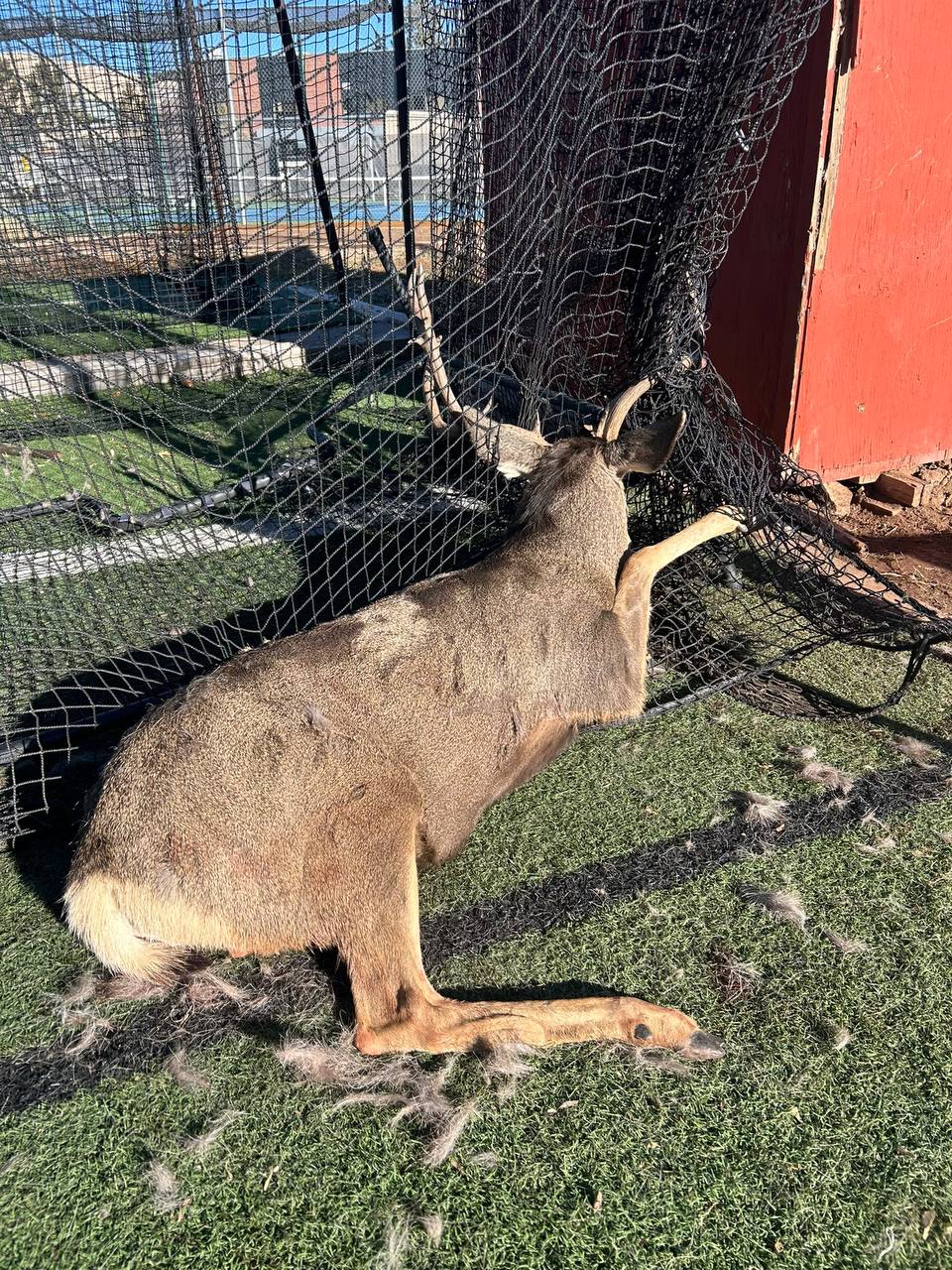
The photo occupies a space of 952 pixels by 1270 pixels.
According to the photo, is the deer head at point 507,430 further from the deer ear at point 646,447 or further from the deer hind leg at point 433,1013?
the deer hind leg at point 433,1013

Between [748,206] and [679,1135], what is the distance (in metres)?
5.18

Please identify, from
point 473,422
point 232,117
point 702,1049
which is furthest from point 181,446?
point 702,1049

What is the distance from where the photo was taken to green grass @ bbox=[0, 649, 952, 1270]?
2037 mm

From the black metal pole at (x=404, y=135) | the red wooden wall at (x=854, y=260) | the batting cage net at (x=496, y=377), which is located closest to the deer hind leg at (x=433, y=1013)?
the batting cage net at (x=496, y=377)

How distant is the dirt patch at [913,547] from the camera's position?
17.1 ft

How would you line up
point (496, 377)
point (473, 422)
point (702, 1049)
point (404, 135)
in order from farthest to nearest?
1. point (496, 377)
2. point (473, 422)
3. point (404, 135)
4. point (702, 1049)

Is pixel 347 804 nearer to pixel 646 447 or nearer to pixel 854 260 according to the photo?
pixel 646 447

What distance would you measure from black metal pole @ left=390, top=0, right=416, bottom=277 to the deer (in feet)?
5.51

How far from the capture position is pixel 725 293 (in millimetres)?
5934

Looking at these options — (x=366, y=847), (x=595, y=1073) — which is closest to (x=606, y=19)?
(x=366, y=847)

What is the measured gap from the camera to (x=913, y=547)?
5.75 metres

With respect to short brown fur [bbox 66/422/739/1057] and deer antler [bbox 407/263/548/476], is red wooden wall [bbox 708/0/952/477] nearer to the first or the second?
deer antler [bbox 407/263/548/476]

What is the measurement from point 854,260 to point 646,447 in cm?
286

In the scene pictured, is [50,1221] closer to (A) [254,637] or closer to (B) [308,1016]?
(B) [308,1016]
